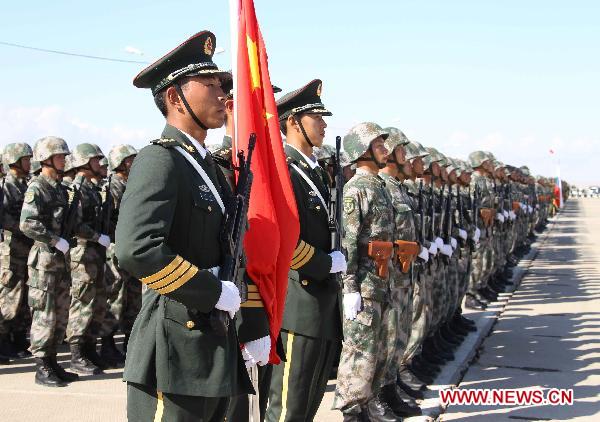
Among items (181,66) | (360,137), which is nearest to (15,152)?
(360,137)

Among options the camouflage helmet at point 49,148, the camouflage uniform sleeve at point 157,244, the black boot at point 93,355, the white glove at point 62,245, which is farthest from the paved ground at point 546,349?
the camouflage helmet at point 49,148

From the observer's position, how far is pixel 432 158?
10203mm

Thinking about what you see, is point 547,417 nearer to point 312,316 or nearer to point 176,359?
point 312,316

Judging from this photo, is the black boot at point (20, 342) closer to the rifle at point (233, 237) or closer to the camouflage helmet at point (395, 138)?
the camouflage helmet at point (395, 138)

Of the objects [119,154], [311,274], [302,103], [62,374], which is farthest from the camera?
[119,154]

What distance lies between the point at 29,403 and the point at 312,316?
3.29m

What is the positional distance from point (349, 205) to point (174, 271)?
2898 millimetres

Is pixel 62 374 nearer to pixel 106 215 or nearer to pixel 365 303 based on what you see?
pixel 106 215

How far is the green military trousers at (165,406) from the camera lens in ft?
9.62

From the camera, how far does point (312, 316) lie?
4402 millimetres

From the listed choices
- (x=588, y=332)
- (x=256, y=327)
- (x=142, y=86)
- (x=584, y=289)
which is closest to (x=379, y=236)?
(x=256, y=327)

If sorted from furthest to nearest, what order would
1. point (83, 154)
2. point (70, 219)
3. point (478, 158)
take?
1. point (478, 158)
2. point (83, 154)
3. point (70, 219)

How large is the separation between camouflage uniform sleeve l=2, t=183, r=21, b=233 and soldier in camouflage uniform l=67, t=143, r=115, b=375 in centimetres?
85

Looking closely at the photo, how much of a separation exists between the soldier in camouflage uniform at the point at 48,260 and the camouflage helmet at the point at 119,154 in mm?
1155
